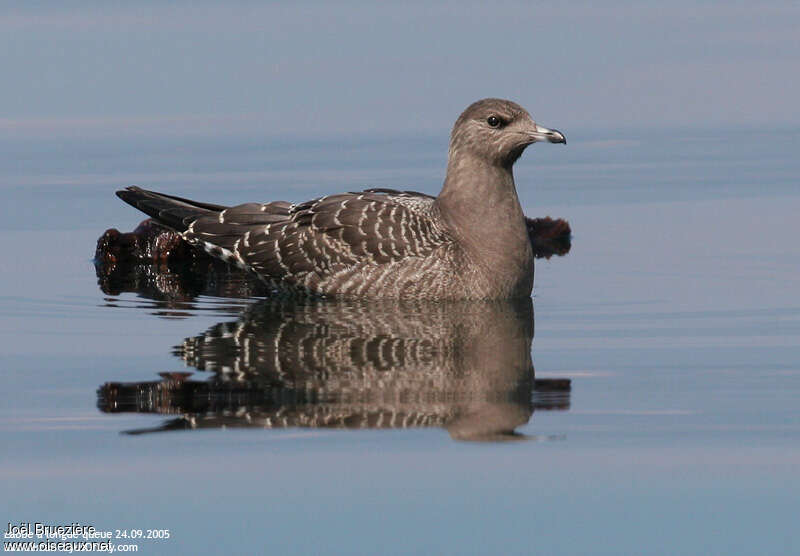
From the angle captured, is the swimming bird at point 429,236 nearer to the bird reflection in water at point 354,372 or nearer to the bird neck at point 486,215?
the bird neck at point 486,215

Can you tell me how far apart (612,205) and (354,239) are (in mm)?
4995

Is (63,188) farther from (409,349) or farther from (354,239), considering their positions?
(409,349)

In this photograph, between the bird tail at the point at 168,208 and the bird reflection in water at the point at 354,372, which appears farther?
the bird tail at the point at 168,208

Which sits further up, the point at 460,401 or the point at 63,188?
the point at 63,188

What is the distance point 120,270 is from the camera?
47.6ft

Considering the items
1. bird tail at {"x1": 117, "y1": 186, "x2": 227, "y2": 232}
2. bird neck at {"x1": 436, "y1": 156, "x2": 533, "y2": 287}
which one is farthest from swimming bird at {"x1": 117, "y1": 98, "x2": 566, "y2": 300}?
bird tail at {"x1": 117, "y1": 186, "x2": 227, "y2": 232}

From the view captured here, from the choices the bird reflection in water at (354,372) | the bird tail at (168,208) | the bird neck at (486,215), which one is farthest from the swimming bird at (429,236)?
the bird tail at (168,208)

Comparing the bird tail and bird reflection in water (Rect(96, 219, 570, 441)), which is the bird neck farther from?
the bird tail

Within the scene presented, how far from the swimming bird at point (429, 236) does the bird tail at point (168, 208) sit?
604 mm

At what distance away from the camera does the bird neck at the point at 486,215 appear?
12.8 m

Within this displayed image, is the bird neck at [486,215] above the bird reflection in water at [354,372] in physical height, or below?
above

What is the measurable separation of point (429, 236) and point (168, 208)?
2629 millimetres

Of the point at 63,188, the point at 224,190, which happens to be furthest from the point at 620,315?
the point at 63,188

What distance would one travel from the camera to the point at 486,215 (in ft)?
42.9
